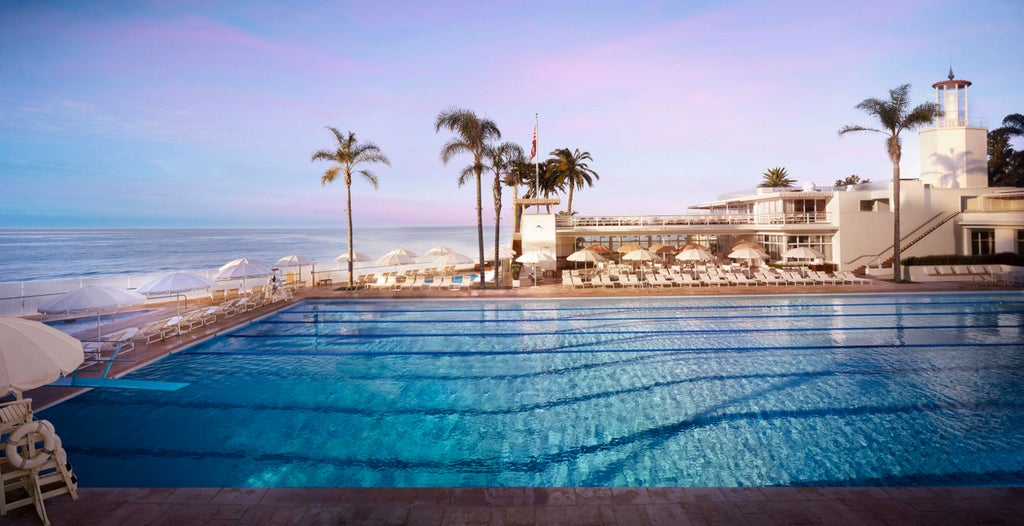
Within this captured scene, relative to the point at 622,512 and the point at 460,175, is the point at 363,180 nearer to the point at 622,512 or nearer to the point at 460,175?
the point at 460,175

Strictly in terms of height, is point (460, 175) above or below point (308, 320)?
above

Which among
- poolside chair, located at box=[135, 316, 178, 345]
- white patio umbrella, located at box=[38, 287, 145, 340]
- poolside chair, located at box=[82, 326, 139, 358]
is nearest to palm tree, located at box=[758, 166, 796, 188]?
poolside chair, located at box=[135, 316, 178, 345]

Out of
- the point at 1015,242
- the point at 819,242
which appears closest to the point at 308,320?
the point at 819,242

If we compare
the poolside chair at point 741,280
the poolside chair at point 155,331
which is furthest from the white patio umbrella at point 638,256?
the poolside chair at point 155,331

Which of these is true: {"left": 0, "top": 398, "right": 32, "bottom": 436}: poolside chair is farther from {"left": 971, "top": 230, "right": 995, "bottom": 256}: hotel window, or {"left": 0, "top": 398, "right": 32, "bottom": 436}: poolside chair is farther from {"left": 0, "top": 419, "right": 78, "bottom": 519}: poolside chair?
{"left": 971, "top": 230, "right": 995, "bottom": 256}: hotel window

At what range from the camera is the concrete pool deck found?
3891mm

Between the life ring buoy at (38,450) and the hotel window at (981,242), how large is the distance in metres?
34.6

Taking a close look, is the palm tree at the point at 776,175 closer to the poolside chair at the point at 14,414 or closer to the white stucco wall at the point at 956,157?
the white stucco wall at the point at 956,157

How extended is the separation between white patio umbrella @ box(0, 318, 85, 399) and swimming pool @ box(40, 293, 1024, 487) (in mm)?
1815

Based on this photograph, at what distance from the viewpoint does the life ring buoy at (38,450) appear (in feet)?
13.6

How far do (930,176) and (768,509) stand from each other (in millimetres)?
32743

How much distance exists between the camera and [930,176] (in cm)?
2739

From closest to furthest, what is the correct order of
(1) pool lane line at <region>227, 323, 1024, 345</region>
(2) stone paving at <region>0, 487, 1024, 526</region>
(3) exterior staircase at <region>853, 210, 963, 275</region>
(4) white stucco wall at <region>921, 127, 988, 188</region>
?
(2) stone paving at <region>0, 487, 1024, 526</region> < (1) pool lane line at <region>227, 323, 1024, 345</region> < (3) exterior staircase at <region>853, 210, 963, 275</region> < (4) white stucco wall at <region>921, 127, 988, 188</region>

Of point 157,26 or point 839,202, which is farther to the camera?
point 839,202
